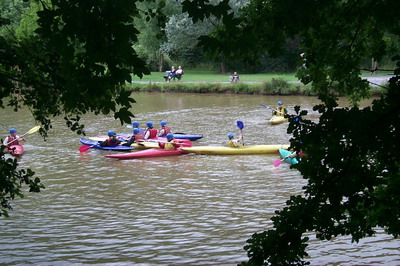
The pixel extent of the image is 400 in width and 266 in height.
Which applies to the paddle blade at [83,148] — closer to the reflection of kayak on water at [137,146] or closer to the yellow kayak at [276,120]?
the reflection of kayak on water at [137,146]

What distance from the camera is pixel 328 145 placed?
4.30 metres

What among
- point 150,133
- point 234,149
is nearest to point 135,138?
point 150,133

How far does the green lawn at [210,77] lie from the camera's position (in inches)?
1456

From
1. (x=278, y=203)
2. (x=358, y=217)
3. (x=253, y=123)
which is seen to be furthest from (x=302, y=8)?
(x=253, y=123)

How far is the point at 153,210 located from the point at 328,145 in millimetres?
7594

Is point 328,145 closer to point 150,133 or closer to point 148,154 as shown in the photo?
Result: point 148,154

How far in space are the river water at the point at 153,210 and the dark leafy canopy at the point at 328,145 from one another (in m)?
4.19

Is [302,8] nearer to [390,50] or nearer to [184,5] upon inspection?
[184,5]

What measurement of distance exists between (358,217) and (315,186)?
1.29 ft

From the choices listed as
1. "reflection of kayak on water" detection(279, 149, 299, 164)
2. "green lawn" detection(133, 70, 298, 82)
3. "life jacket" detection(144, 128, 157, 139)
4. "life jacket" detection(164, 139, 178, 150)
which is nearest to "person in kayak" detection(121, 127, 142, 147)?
"life jacket" detection(144, 128, 157, 139)

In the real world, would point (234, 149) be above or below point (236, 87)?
Result: below

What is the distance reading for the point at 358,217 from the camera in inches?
174

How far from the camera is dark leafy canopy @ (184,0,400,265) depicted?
4.13m

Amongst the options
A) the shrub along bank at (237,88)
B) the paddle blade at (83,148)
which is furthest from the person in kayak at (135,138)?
the shrub along bank at (237,88)
